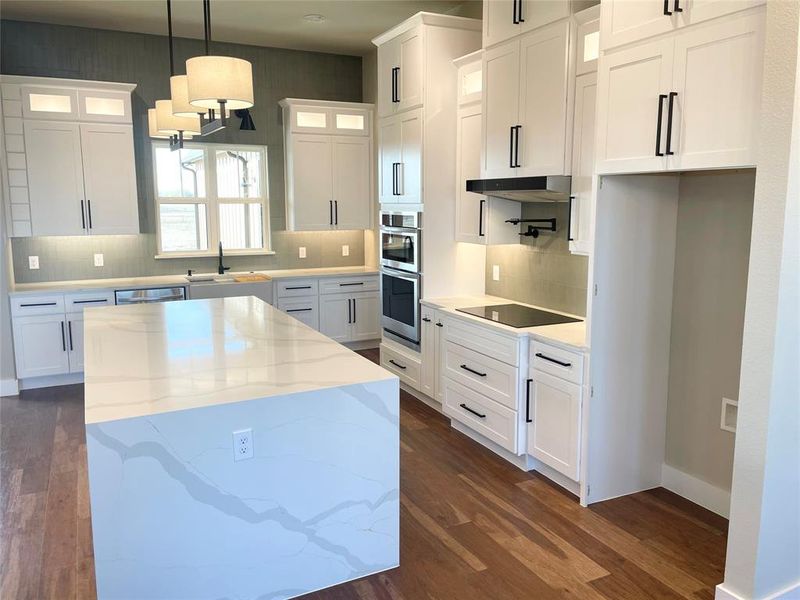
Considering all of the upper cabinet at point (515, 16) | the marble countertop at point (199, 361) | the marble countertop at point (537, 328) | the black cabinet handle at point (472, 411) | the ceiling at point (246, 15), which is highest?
the ceiling at point (246, 15)

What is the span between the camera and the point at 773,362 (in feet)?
7.14

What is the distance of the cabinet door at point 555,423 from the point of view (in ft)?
10.6

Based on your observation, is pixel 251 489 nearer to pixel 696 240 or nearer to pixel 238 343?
pixel 238 343

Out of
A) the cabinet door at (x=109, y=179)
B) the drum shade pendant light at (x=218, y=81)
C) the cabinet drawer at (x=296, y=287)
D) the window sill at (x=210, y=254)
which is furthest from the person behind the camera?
the cabinet drawer at (x=296, y=287)

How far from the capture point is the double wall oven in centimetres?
469

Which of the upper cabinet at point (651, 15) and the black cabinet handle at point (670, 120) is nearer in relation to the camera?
the upper cabinet at point (651, 15)

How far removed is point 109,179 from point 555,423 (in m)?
4.28

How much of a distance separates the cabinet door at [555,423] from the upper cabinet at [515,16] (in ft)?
6.46

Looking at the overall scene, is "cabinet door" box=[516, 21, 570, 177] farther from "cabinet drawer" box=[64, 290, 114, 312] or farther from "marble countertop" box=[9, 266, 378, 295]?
"cabinet drawer" box=[64, 290, 114, 312]

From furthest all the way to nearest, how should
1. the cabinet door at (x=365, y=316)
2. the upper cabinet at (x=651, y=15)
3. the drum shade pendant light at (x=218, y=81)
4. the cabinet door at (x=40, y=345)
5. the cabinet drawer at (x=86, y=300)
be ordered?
the cabinet door at (x=365, y=316)
the cabinet drawer at (x=86, y=300)
the cabinet door at (x=40, y=345)
the drum shade pendant light at (x=218, y=81)
the upper cabinet at (x=651, y=15)

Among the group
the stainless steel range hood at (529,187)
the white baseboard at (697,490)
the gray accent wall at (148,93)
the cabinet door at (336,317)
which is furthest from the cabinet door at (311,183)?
the white baseboard at (697,490)

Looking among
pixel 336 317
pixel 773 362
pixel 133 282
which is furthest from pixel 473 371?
pixel 133 282

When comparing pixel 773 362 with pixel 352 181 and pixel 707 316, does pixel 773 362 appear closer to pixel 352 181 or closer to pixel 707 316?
pixel 707 316

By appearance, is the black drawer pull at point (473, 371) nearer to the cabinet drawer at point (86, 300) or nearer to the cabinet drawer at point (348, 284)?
the cabinet drawer at point (348, 284)
